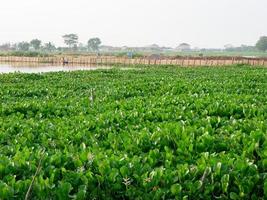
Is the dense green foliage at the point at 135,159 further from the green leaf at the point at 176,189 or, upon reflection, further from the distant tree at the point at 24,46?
the distant tree at the point at 24,46

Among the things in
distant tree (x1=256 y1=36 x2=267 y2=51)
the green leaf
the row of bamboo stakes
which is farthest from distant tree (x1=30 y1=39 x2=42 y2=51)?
the green leaf

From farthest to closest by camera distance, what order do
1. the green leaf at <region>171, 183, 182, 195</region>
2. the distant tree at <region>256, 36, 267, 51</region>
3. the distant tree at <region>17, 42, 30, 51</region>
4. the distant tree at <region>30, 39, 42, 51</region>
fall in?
1. the distant tree at <region>256, 36, 267, 51</region>
2. the distant tree at <region>17, 42, 30, 51</region>
3. the distant tree at <region>30, 39, 42, 51</region>
4. the green leaf at <region>171, 183, 182, 195</region>

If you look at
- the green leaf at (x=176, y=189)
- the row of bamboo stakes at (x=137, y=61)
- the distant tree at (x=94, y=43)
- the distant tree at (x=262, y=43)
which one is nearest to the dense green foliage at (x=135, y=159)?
the green leaf at (x=176, y=189)

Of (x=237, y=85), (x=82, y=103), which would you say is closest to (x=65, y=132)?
(x=82, y=103)

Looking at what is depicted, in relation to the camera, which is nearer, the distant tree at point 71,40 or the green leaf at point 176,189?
the green leaf at point 176,189

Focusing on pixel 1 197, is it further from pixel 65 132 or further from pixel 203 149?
pixel 65 132

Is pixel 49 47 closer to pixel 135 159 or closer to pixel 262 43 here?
pixel 262 43

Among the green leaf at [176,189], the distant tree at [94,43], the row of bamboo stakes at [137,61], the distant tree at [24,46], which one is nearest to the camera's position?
the green leaf at [176,189]

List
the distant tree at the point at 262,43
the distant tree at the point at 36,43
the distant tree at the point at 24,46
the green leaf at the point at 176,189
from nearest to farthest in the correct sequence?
1. the green leaf at the point at 176,189
2. the distant tree at the point at 36,43
3. the distant tree at the point at 24,46
4. the distant tree at the point at 262,43

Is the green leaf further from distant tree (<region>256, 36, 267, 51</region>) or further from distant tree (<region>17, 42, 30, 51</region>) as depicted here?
distant tree (<region>256, 36, 267, 51</region>)

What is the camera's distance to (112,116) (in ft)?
25.6

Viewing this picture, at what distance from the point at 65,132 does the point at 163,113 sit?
7.91 ft

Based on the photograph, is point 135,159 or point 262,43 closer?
point 135,159

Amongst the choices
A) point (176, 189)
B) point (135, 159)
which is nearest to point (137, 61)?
point (135, 159)
